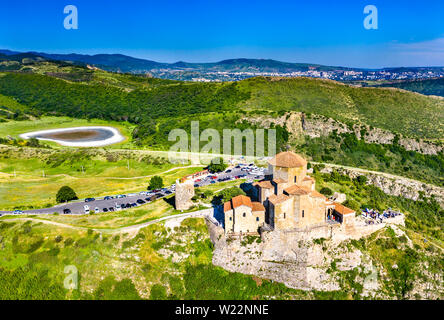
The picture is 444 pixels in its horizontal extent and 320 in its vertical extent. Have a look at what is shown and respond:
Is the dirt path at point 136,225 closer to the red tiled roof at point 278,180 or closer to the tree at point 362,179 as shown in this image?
the red tiled roof at point 278,180

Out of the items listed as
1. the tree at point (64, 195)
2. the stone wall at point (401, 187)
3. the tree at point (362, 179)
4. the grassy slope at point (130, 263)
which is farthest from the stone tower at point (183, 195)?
the tree at point (362, 179)

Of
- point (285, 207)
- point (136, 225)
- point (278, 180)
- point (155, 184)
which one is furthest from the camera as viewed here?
point (155, 184)

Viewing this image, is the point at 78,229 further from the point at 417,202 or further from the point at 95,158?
the point at 417,202

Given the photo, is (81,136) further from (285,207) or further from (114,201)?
(285,207)

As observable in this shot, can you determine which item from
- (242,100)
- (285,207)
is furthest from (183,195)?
(242,100)

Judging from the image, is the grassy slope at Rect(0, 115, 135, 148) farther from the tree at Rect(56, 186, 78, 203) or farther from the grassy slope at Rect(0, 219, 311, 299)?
the grassy slope at Rect(0, 219, 311, 299)

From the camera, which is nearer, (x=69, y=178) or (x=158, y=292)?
(x=158, y=292)
